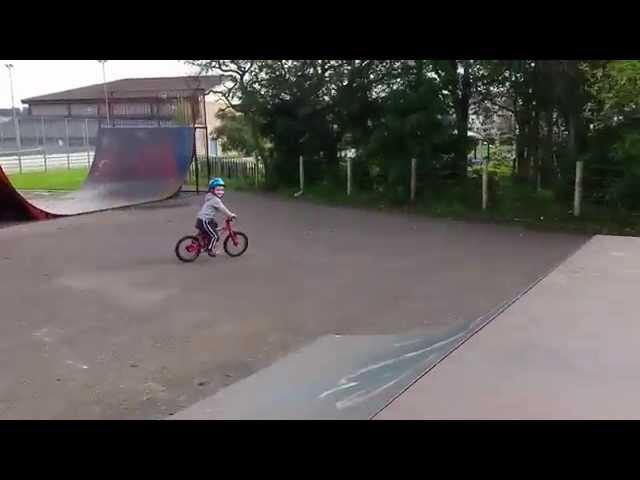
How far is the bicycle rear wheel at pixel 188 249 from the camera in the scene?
840 cm

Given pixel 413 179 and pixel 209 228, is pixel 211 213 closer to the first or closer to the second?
pixel 209 228

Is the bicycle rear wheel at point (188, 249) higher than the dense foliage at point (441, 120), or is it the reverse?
the dense foliage at point (441, 120)

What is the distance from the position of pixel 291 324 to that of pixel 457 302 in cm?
173

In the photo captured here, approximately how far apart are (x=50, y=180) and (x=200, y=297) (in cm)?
1732

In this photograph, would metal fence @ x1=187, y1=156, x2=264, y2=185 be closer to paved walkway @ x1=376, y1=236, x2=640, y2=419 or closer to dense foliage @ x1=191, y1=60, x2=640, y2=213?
dense foliage @ x1=191, y1=60, x2=640, y2=213

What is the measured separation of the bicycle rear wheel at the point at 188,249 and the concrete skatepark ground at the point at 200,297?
0.18 meters

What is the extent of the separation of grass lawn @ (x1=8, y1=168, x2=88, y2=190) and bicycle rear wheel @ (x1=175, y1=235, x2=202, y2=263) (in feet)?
38.6

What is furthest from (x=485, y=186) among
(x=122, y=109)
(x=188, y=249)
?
(x=122, y=109)

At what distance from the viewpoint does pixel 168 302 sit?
636cm

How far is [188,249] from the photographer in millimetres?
8430

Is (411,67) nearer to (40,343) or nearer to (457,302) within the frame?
(457,302)

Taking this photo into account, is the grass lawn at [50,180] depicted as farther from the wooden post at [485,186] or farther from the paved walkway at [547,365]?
the paved walkway at [547,365]

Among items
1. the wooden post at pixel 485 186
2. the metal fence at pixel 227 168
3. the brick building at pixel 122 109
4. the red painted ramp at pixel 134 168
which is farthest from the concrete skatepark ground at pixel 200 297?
Result: the brick building at pixel 122 109
